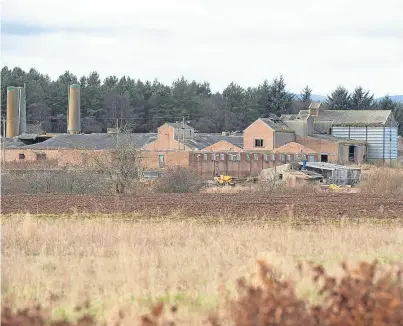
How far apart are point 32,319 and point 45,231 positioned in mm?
10395

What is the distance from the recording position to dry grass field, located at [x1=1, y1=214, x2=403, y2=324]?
10023 millimetres

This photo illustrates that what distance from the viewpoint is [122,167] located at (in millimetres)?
37281

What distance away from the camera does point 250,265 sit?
12.3m

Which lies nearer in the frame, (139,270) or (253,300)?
(253,300)

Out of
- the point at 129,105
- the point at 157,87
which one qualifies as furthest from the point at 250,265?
the point at 157,87

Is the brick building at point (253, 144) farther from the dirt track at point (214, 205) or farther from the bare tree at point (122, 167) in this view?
the dirt track at point (214, 205)

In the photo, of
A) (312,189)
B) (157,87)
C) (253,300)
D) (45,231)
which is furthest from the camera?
(157,87)

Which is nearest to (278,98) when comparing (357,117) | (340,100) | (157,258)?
(340,100)

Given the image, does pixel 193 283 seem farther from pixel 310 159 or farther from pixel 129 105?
pixel 129 105

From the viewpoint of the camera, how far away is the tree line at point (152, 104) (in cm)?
10350

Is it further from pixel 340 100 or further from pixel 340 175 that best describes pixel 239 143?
pixel 340 100

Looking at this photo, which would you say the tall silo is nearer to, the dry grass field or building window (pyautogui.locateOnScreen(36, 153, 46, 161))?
building window (pyautogui.locateOnScreen(36, 153, 46, 161))

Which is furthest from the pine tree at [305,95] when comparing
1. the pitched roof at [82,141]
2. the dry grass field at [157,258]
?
the dry grass field at [157,258]

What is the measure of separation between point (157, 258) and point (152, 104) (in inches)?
3787
